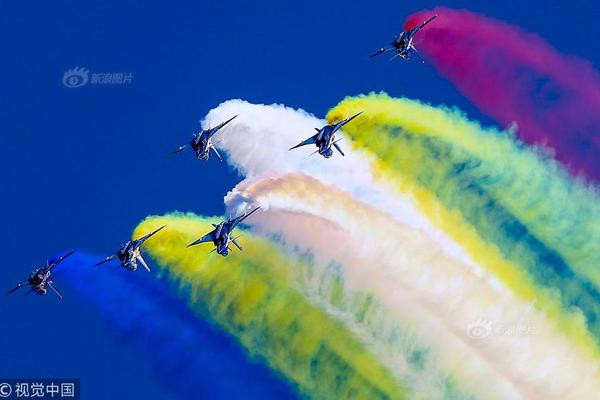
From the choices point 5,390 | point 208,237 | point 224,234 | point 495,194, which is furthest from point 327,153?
point 5,390

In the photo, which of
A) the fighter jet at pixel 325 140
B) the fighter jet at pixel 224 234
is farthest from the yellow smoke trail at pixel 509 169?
the fighter jet at pixel 224 234

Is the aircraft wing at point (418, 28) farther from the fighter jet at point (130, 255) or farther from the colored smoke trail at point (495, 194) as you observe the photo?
the fighter jet at point (130, 255)

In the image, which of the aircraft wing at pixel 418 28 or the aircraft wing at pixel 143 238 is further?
the aircraft wing at pixel 418 28

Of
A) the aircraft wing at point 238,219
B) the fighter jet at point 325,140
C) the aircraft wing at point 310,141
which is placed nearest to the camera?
the aircraft wing at point 238,219

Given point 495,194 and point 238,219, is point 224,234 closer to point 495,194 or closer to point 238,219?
point 238,219

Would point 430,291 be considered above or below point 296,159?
below

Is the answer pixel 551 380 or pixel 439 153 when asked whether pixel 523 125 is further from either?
pixel 551 380

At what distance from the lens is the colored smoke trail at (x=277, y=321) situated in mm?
60781

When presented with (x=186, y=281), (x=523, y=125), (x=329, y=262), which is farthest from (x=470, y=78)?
(x=186, y=281)

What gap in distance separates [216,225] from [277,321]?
5505 millimetres

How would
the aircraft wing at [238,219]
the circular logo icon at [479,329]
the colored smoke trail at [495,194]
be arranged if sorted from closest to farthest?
the circular logo icon at [479,329], the aircraft wing at [238,219], the colored smoke trail at [495,194]

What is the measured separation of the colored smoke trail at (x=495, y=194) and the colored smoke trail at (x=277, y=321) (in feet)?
→ 24.1

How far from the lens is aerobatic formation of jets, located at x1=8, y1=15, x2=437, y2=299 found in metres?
62.1

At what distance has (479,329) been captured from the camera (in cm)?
6050
